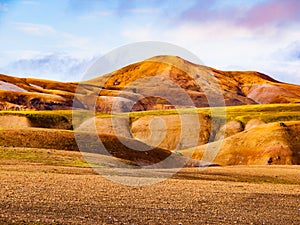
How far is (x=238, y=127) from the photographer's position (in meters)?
149

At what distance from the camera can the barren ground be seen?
24141mm

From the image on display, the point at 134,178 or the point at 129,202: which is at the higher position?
the point at 129,202

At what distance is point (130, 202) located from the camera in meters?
30.4

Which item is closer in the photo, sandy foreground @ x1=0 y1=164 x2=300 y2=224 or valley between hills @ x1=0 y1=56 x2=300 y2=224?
sandy foreground @ x1=0 y1=164 x2=300 y2=224

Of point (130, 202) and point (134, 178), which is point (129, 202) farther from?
point (134, 178)

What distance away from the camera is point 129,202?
30.4 metres

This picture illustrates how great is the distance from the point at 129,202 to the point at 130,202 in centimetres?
7

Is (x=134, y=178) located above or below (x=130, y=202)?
below

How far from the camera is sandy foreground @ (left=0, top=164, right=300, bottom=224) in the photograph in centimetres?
2412

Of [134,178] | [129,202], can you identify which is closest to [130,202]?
[129,202]

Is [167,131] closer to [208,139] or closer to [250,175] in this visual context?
[208,139]

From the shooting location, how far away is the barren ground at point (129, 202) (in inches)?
950

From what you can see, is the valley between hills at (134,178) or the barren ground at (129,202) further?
the valley between hills at (134,178)

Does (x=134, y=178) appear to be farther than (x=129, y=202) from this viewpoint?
Yes
